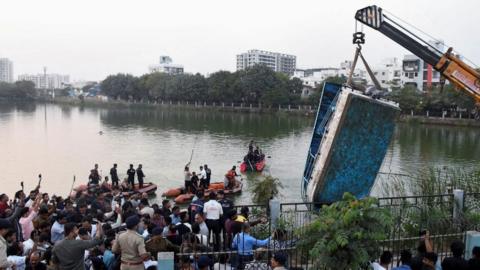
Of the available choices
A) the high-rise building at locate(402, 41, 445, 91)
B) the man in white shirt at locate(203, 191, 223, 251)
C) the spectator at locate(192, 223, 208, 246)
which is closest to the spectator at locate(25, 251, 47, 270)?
the spectator at locate(192, 223, 208, 246)

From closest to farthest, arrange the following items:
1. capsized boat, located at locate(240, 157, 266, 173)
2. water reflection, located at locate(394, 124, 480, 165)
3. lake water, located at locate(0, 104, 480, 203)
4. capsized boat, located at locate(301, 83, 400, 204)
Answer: capsized boat, located at locate(301, 83, 400, 204)
lake water, located at locate(0, 104, 480, 203)
capsized boat, located at locate(240, 157, 266, 173)
water reflection, located at locate(394, 124, 480, 165)

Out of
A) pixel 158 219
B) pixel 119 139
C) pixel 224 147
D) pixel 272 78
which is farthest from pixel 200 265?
pixel 272 78

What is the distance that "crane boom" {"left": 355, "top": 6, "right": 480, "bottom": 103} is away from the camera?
53.1ft

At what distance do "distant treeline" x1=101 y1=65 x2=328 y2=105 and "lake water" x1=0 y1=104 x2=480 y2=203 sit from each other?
1910cm

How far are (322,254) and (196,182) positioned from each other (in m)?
13.6

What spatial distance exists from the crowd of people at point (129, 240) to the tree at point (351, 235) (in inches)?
28.2

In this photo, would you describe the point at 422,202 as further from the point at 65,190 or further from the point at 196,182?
the point at 65,190

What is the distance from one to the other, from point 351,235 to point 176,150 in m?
30.2

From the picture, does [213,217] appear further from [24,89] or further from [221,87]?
[24,89]

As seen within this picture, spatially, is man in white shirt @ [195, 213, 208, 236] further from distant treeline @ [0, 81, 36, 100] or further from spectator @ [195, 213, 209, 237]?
distant treeline @ [0, 81, 36, 100]

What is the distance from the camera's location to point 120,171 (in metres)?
26.4

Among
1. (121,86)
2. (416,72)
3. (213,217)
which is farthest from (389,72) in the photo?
(213,217)

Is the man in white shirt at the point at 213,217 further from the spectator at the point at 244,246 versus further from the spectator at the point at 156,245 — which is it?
the spectator at the point at 156,245

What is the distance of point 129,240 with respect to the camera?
6.45 m
